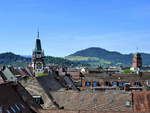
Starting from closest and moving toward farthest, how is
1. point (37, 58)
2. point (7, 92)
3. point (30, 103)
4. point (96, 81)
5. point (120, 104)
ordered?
point (7, 92) < point (30, 103) < point (120, 104) < point (96, 81) < point (37, 58)

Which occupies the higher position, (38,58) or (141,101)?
(38,58)

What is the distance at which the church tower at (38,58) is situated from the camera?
14379cm

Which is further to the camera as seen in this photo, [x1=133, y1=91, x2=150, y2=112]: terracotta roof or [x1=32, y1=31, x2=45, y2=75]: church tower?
[x1=32, y1=31, x2=45, y2=75]: church tower

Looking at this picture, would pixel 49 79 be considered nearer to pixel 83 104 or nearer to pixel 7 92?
pixel 83 104

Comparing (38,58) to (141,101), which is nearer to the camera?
(141,101)

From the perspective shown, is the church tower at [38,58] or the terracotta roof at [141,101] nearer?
the terracotta roof at [141,101]

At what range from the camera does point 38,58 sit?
5969 inches

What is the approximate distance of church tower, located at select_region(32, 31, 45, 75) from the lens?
472 ft

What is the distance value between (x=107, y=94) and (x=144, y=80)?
55837 mm

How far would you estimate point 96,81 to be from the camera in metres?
105

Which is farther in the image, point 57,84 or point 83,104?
point 57,84

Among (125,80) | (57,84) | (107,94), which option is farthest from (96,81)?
(107,94)

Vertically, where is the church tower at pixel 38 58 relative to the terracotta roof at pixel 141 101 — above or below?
above

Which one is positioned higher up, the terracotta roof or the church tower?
the church tower
